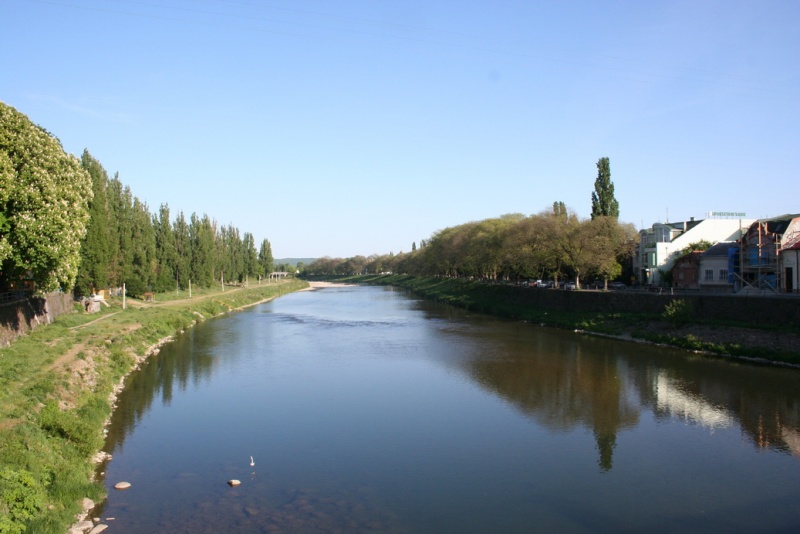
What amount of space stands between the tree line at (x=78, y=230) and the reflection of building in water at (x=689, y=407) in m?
25.1

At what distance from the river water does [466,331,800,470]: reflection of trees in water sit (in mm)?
108

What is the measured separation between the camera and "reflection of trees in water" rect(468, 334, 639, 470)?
19969 millimetres

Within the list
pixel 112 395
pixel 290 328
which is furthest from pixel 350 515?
pixel 290 328

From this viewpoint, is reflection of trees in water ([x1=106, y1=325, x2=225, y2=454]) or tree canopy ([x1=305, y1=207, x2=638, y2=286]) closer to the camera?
reflection of trees in water ([x1=106, y1=325, x2=225, y2=454])

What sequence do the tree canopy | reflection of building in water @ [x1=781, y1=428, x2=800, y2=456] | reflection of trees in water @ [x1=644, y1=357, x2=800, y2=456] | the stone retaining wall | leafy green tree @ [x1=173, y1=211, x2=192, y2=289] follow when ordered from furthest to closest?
leafy green tree @ [x1=173, y1=211, x2=192, y2=289], the tree canopy, the stone retaining wall, reflection of trees in water @ [x1=644, y1=357, x2=800, y2=456], reflection of building in water @ [x1=781, y1=428, x2=800, y2=456]

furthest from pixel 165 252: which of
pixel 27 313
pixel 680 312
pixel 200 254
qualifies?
pixel 680 312

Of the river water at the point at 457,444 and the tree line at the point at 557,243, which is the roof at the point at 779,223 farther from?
the river water at the point at 457,444

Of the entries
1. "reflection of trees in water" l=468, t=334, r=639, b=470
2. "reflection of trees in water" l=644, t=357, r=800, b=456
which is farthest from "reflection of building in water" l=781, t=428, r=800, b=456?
"reflection of trees in water" l=468, t=334, r=639, b=470

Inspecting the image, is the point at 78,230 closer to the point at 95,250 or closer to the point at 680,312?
the point at 95,250

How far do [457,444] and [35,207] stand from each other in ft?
61.7

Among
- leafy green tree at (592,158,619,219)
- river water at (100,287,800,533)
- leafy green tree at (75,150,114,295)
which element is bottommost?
river water at (100,287,800,533)

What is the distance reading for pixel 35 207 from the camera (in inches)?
913

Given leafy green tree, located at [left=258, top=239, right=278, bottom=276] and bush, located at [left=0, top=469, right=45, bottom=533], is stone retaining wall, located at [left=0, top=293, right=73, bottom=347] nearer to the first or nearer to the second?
bush, located at [left=0, top=469, right=45, bottom=533]

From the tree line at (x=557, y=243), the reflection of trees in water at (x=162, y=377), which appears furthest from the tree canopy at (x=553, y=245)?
the reflection of trees in water at (x=162, y=377)
